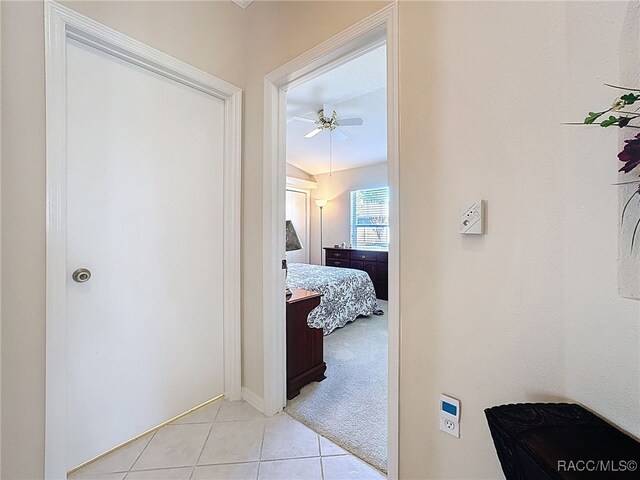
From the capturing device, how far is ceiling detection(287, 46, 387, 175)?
2948 mm

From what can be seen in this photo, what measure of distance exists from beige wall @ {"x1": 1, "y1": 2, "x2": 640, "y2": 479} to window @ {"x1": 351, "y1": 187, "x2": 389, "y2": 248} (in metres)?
4.25

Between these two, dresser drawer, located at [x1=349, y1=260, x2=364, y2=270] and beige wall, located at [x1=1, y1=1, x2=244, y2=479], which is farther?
dresser drawer, located at [x1=349, y1=260, x2=364, y2=270]

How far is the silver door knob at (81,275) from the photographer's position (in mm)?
1320

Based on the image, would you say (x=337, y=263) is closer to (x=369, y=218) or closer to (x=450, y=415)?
(x=369, y=218)

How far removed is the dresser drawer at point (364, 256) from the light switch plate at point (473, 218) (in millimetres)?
4088

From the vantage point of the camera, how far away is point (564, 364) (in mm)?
846

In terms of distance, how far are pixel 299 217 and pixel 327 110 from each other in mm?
2974

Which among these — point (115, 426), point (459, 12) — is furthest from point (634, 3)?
point (115, 426)

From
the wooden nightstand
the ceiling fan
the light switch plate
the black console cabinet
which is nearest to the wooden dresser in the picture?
the ceiling fan

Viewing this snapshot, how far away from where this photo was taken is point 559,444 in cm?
65

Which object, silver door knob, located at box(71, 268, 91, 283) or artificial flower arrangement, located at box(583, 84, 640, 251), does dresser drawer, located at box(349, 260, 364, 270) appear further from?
artificial flower arrangement, located at box(583, 84, 640, 251)

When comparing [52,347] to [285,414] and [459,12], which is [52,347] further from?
[459,12]

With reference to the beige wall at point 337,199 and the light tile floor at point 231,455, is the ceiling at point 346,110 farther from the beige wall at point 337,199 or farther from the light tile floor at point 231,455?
the light tile floor at point 231,455

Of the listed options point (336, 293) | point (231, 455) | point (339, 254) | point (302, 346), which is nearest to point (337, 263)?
point (339, 254)
